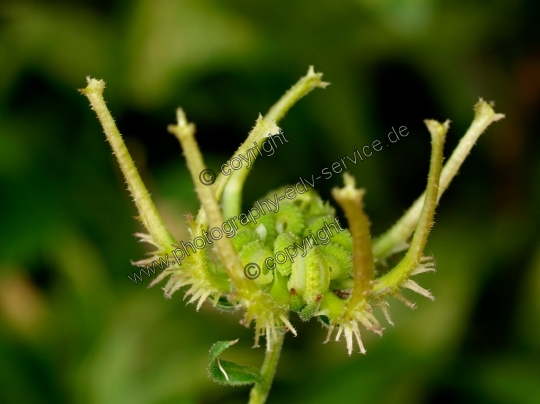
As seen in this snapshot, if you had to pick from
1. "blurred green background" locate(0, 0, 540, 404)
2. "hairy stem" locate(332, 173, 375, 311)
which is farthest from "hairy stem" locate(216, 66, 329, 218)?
"blurred green background" locate(0, 0, 540, 404)

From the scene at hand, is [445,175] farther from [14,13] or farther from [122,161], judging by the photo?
[14,13]

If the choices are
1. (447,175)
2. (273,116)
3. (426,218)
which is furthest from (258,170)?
(426,218)

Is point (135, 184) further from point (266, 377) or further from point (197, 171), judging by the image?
point (266, 377)

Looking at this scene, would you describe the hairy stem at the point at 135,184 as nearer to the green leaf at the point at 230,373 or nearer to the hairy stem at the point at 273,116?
the hairy stem at the point at 273,116

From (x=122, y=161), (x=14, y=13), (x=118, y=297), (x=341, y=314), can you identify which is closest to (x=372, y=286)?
(x=341, y=314)

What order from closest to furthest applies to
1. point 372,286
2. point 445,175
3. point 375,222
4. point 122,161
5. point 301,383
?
point 372,286, point 122,161, point 445,175, point 301,383, point 375,222
